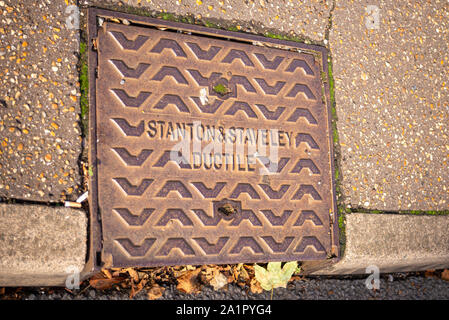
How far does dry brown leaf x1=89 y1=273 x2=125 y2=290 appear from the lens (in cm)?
193

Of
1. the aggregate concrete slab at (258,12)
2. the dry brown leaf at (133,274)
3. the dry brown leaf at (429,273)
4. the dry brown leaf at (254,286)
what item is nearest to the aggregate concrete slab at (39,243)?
the dry brown leaf at (133,274)

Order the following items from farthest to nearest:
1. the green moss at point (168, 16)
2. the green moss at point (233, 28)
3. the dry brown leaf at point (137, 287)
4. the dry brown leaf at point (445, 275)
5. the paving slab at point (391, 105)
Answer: the dry brown leaf at point (445, 275)
the paving slab at point (391, 105)
the green moss at point (233, 28)
the green moss at point (168, 16)
the dry brown leaf at point (137, 287)

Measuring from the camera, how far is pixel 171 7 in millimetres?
2107

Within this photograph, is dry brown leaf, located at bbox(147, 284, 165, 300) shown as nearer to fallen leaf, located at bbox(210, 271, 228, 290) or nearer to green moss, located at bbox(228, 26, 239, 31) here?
fallen leaf, located at bbox(210, 271, 228, 290)

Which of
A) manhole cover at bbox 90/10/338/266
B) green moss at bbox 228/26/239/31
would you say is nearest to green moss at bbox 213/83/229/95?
manhole cover at bbox 90/10/338/266

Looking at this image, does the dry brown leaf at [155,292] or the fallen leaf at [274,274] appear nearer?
the dry brown leaf at [155,292]

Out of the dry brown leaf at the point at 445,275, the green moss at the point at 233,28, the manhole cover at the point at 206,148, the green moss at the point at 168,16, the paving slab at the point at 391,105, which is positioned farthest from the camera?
the dry brown leaf at the point at 445,275

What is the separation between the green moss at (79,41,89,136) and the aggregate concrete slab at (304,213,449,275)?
1.60m

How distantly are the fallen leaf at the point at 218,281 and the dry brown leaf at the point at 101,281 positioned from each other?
1.79 feet

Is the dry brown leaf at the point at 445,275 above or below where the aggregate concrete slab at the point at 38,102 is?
below

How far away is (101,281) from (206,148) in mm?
932

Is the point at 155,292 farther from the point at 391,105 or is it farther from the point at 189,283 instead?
the point at 391,105

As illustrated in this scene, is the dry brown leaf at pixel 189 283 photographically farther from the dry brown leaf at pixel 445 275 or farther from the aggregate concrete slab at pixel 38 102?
the dry brown leaf at pixel 445 275

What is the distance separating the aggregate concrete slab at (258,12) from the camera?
2.10m
